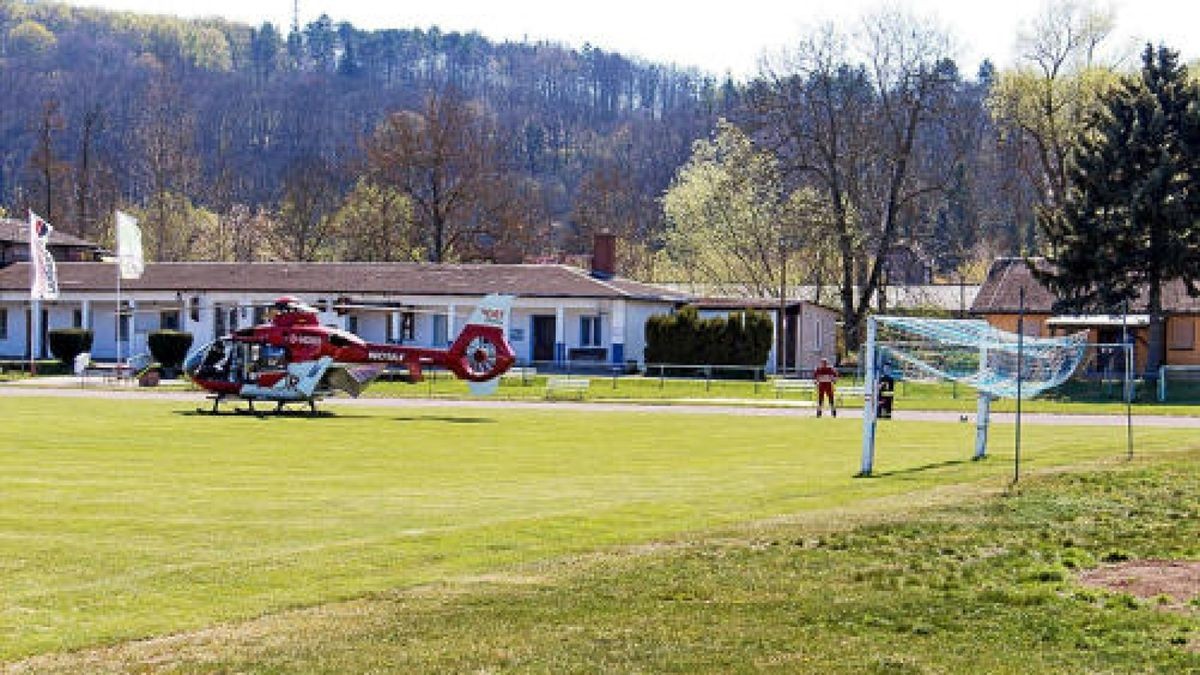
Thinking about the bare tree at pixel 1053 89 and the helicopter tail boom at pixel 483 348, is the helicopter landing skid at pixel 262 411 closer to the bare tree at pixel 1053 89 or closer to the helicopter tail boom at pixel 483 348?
the helicopter tail boom at pixel 483 348

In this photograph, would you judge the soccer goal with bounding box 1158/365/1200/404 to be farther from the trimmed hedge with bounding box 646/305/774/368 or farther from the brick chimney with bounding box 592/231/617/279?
the brick chimney with bounding box 592/231/617/279

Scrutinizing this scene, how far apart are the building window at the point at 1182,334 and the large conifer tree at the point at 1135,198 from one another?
8161 mm

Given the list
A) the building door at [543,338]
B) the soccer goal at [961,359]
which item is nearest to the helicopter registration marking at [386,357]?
the soccer goal at [961,359]

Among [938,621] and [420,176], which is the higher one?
[420,176]

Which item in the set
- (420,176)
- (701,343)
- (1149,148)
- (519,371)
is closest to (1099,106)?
(1149,148)

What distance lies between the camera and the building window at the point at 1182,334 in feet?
229

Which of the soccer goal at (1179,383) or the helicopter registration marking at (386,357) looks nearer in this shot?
the helicopter registration marking at (386,357)

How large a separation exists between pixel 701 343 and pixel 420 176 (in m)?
33.5

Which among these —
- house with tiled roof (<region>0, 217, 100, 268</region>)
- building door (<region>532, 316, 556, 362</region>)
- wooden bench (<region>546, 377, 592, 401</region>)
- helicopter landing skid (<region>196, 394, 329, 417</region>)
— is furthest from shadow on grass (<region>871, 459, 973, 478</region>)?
house with tiled roof (<region>0, 217, 100, 268</region>)

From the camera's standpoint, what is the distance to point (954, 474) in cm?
2555

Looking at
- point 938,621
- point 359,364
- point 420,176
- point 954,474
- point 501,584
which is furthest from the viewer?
point 420,176

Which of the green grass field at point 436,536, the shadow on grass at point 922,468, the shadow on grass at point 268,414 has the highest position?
the shadow on grass at point 268,414

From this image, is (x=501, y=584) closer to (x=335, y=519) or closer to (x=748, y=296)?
(x=335, y=519)

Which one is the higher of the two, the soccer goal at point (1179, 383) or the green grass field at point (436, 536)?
the soccer goal at point (1179, 383)
